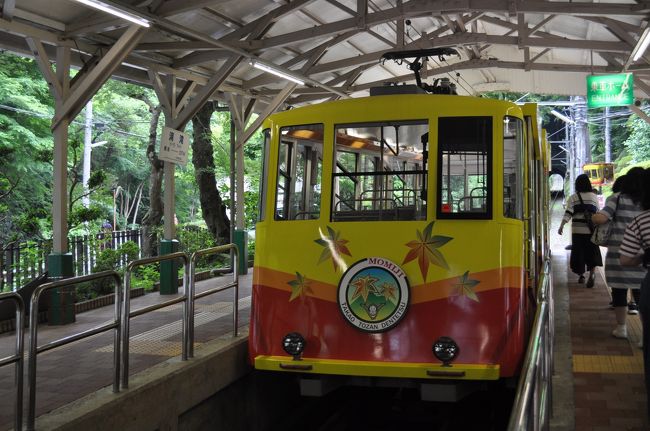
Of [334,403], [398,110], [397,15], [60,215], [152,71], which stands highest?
[397,15]

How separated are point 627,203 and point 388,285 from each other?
103 inches

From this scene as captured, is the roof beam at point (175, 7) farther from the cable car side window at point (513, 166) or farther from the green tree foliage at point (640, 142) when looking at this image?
the green tree foliage at point (640, 142)

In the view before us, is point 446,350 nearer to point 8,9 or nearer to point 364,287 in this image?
point 364,287

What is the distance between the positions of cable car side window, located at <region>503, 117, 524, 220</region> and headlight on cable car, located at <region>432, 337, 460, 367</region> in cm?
110

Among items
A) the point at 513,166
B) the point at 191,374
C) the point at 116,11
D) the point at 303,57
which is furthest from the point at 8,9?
the point at 303,57

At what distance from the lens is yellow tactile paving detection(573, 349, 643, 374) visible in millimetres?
5328

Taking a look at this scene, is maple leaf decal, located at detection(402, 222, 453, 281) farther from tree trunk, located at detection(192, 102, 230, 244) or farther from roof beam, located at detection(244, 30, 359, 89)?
tree trunk, located at detection(192, 102, 230, 244)

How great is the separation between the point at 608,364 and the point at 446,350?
1504mm

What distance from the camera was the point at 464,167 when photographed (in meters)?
5.34

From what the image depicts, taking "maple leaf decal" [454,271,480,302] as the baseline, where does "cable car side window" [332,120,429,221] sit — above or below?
above

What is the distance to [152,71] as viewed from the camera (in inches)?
398

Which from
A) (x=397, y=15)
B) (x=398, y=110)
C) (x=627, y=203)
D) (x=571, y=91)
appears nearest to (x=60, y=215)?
(x=398, y=110)

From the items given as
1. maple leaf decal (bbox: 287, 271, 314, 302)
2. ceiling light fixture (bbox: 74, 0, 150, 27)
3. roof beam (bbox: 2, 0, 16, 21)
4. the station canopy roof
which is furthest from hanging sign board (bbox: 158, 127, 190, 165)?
maple leaf decal (bbox: 287, 271, 314, 302)

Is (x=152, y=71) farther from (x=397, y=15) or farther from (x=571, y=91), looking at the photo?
(x=571, y=91)
